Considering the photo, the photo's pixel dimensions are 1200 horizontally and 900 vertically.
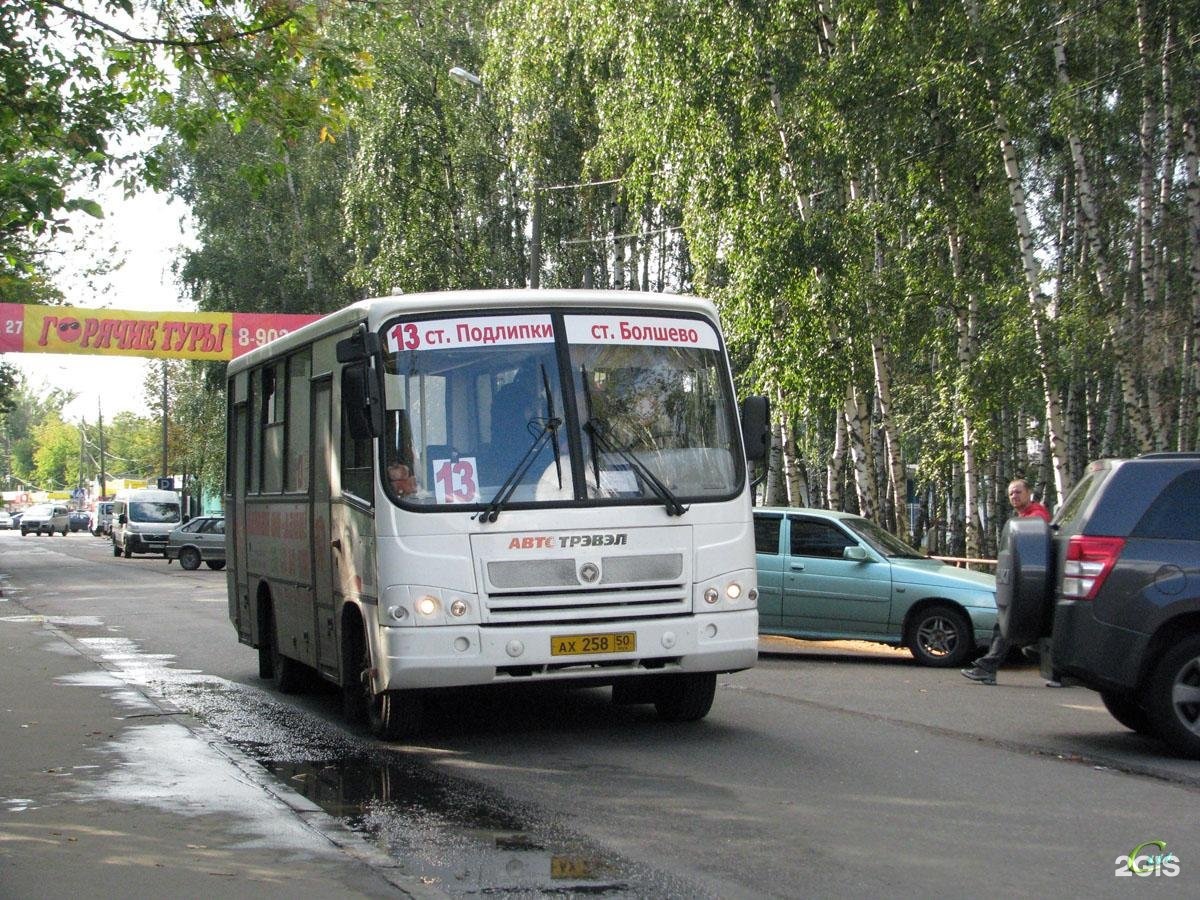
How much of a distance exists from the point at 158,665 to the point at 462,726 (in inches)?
241

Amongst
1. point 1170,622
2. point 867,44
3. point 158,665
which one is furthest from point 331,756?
point 867,44

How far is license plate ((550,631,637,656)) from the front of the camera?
9.80 meters

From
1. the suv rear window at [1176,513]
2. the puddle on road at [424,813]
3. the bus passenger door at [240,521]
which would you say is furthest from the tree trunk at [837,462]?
the suv rear window at [1176,513]

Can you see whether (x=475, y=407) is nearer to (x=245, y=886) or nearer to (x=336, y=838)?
(x=336, y=838)

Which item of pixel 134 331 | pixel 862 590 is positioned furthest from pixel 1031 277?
pixel 134 331

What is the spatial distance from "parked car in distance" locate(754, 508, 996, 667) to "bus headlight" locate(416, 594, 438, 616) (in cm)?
770

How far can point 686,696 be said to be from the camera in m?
11.1

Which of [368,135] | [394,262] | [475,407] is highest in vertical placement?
[368,135]

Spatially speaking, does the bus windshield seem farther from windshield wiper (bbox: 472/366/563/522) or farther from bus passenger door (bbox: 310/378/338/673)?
bus passenger door (bbox: 310/378/338/673)

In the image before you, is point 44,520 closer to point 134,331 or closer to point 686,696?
point 134,331

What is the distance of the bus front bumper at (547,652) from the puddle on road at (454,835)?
635mm

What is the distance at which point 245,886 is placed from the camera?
247 inches

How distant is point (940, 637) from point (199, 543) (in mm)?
32029

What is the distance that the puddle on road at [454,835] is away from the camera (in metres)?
6.38
